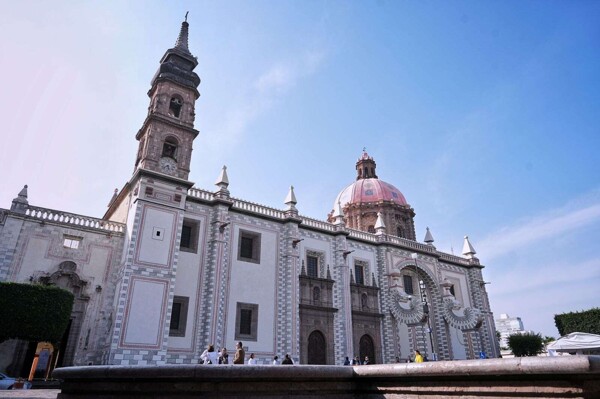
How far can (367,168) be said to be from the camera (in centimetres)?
4591

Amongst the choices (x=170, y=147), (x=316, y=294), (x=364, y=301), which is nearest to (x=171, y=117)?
(x=170, y=147)

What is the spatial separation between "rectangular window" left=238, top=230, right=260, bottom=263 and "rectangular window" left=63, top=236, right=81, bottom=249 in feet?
28.2

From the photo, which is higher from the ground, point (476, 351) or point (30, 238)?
point (30, 238)

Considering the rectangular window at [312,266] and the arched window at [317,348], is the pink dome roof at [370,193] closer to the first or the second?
the rectangular window at [312,266]

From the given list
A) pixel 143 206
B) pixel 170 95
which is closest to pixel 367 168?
pixel 170 95

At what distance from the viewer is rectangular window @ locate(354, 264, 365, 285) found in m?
29.4

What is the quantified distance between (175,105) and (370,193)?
2275 centimetres

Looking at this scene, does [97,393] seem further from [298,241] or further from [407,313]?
[407,313]

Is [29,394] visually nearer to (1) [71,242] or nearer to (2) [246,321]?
(1) [71,242]

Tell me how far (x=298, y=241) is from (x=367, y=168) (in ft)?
72.8

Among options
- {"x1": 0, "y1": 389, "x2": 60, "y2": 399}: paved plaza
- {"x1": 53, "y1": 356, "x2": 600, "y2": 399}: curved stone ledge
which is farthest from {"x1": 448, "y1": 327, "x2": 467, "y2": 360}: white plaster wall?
{"x1": 53, "y1": 356, "x2": 600, "y2": 399}: curved stone ledge

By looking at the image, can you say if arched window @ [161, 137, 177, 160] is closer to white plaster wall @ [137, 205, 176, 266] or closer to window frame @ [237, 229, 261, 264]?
white plaster wall @ [137, 205, 176, 266]

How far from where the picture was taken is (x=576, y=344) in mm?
22672

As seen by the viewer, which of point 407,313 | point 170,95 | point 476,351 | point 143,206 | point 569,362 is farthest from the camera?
point 476,351
